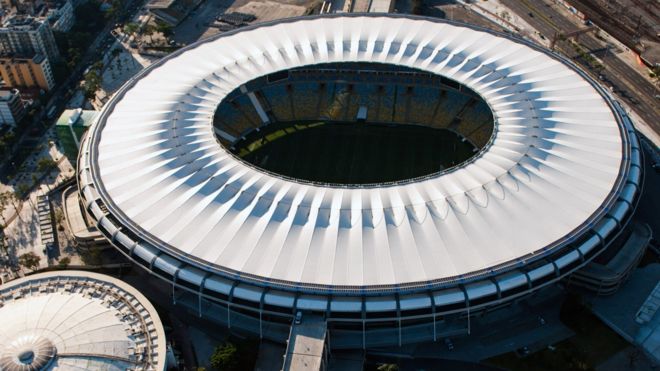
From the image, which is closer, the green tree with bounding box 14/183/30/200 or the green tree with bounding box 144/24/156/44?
the green tree with bounding box 14/183/30/200

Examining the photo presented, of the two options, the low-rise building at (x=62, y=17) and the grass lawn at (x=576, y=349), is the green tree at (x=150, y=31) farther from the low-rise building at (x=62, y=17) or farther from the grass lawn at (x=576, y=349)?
the grass lawn at (x=576, y=349)

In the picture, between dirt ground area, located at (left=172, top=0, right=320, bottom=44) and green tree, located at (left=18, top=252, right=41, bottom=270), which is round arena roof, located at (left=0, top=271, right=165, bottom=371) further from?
dirt ground area, located at (left=172, top=0, right=320, bottom=44)

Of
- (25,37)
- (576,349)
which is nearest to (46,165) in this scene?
(25,37)

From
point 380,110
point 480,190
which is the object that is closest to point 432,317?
point 480,190

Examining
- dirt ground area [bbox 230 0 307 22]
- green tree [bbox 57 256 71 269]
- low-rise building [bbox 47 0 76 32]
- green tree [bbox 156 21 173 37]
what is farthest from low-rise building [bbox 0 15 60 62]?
green tree [bbox 57 256 71 269]

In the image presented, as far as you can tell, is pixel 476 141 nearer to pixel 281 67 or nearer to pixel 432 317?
pixel 281 67

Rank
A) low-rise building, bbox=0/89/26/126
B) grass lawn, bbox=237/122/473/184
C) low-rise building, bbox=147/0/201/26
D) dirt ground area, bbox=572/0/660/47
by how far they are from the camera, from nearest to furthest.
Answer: grass lawn, bbox=237/122/473/184
low-rise building, bbox=0/89/26/126
dirt ground area, bbox=572/0/660/47
low-rise building, bbox=147/0/201/26

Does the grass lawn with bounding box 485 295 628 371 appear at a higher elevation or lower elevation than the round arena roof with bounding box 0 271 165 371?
higher
